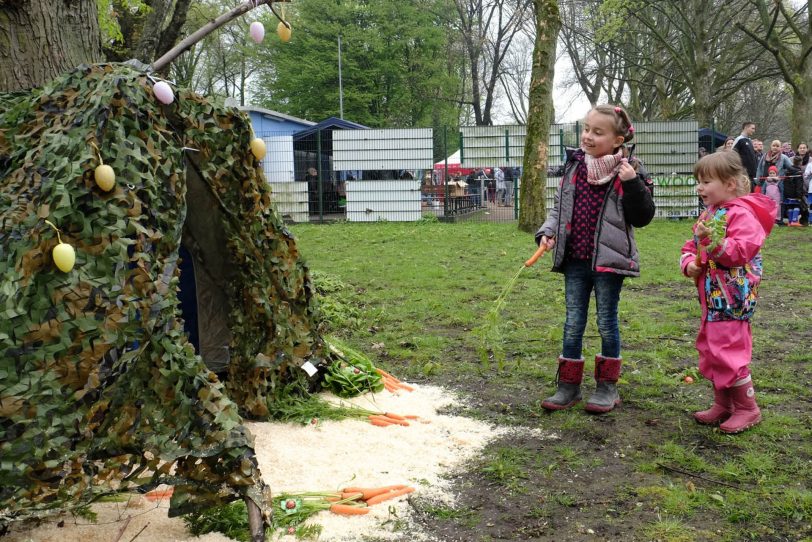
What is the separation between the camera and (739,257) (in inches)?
165

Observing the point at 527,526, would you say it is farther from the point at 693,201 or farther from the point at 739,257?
the point at 693,201

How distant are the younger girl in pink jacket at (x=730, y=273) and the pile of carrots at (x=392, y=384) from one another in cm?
197

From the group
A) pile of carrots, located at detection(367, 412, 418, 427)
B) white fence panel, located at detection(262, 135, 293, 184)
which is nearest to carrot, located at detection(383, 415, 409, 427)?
pile of carrots, located at detection(367, 412, 418, 427)

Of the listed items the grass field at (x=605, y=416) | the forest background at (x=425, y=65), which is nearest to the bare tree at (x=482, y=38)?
the forest background at (x=425, y=65)

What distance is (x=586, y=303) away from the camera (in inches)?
190

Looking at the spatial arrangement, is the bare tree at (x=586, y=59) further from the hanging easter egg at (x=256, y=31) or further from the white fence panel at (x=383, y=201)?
the hanging easter egg at (x=256, y=31)

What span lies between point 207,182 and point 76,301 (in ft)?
4.12

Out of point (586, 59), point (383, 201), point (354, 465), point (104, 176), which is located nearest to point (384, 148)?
point (383, 201)

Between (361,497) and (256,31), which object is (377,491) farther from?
(256,31)

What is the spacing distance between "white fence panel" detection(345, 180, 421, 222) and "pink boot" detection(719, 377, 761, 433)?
15.5 meters

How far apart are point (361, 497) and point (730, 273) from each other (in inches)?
97.5

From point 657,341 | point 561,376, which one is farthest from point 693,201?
point 561,376

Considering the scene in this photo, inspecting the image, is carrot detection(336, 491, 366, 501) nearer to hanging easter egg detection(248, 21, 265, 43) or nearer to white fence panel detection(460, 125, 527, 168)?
hanging easter egg detection(248, 21, 265, 43)

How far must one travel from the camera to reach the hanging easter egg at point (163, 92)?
10.7 feet
